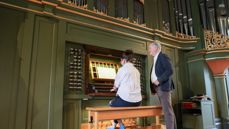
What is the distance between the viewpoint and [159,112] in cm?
316

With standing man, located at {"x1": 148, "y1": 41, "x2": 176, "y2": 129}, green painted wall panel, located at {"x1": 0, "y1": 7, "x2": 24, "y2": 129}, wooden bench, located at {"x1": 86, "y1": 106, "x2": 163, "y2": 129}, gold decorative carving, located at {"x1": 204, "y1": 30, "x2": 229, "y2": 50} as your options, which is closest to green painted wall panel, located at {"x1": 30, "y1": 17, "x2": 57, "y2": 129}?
green painted wall panel, located at {"x1": 0, "y1": 7, "x2": 24, "y2": 129}

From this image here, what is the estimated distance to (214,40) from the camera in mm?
5102

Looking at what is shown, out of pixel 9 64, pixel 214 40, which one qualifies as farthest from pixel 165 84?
pixel 214 40

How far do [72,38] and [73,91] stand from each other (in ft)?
2.99

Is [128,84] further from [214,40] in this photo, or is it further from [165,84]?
[214,40]

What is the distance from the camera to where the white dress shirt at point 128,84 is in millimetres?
2830

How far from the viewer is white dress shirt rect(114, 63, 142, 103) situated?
2.83 meters

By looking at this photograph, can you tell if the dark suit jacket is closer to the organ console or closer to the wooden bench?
the wooden bench

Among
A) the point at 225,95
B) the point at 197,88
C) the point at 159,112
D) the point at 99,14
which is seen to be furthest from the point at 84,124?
the point at 225,95

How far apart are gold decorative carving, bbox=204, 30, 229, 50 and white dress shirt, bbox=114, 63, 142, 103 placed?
3052mm

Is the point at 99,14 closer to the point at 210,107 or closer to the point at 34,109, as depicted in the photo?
the point at 34,109

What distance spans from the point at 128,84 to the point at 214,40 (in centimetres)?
337

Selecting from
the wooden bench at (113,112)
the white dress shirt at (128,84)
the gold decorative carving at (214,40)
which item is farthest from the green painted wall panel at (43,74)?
the gold decorative carving at (214,40)

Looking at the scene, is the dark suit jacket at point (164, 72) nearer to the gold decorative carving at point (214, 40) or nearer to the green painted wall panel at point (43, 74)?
the green painted wall panel at point (43, 74)
